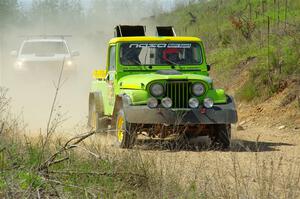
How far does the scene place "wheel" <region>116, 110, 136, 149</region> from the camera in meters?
10.7

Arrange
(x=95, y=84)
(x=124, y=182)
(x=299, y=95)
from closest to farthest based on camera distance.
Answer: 1. (x=124, y=182)
2. (x=95, y=84)
3. (x=299, y=95)

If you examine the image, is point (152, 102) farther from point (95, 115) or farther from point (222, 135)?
point (95, 115)

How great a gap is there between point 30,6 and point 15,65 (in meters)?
51.7

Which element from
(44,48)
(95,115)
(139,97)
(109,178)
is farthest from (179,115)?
(44,48)

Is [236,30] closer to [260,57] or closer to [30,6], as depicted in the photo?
[260,57]

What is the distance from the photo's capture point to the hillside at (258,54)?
16.2 m

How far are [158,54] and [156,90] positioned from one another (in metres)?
1.51

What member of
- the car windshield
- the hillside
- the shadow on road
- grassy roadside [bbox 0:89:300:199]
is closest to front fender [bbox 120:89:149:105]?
the shadow on road

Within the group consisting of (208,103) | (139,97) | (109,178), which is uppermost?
(139,97)

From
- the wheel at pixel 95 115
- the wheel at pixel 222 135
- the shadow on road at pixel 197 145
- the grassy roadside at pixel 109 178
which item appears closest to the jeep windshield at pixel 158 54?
the wheel at pixel 95 115

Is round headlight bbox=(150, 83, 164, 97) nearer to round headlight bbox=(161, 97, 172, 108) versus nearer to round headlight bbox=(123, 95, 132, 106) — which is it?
round headlight bbox=(161, 97, 172, 108)

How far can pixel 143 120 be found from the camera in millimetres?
10852

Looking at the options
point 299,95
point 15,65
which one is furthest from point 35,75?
point 299,95

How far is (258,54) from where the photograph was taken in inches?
770
